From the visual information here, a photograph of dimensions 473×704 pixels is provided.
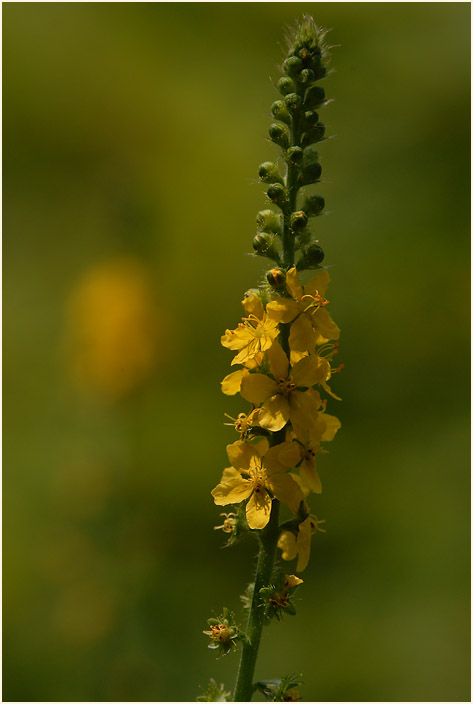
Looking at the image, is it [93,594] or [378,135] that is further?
[378,135]

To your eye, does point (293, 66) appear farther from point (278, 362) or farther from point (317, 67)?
point (278, 362)

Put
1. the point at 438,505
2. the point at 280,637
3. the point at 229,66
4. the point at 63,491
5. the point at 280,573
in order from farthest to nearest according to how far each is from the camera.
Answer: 1. the point at 229,66
2. the point at 438,505
3. the point at 280,637
4. the point at 63,491
5. the point at 280,573

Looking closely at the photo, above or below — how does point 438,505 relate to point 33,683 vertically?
above

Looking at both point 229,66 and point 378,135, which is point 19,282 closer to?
point 229,66

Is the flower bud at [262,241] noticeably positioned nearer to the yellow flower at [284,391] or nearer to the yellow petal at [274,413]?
the yellow flower at [284,391]

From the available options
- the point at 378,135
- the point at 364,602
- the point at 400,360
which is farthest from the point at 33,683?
the point at 378,135

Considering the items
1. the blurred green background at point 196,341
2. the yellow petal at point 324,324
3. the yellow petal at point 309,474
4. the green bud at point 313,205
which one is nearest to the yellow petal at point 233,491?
the yellow petal at point 309,474
